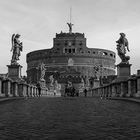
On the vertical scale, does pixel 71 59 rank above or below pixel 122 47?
above

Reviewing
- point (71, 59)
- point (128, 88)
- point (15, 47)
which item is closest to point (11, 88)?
point (15, 47)

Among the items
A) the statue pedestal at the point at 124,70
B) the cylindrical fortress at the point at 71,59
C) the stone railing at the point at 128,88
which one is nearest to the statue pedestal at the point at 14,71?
the stone railing at the point at 128,88

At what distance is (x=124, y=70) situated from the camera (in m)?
35.8

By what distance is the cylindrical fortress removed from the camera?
185 m

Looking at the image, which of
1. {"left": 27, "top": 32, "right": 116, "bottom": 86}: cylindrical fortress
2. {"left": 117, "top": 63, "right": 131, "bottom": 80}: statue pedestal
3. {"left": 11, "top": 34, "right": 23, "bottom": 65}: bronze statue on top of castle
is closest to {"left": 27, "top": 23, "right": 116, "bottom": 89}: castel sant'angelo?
{"left": 27, "top": 32, "right": 116, "bottom": 86}: cylindrical fortress

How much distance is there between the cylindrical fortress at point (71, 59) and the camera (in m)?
185

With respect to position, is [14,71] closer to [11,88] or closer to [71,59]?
[11,88]

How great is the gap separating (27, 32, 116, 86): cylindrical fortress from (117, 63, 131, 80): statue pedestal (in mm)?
141727

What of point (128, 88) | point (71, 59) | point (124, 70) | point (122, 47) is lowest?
point (128, 88)

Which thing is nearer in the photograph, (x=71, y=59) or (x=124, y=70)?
(x=124, y=70)

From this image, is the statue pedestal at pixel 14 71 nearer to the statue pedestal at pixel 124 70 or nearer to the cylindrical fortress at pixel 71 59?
the statue pedestal at pixel 124 70

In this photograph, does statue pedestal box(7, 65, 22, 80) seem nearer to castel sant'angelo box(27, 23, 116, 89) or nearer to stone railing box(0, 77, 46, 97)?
stone railing box(0, 77, 46, 97)

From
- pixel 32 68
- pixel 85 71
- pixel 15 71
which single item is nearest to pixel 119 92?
pixel 15 71

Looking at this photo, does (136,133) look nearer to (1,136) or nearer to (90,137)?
(90,137)
